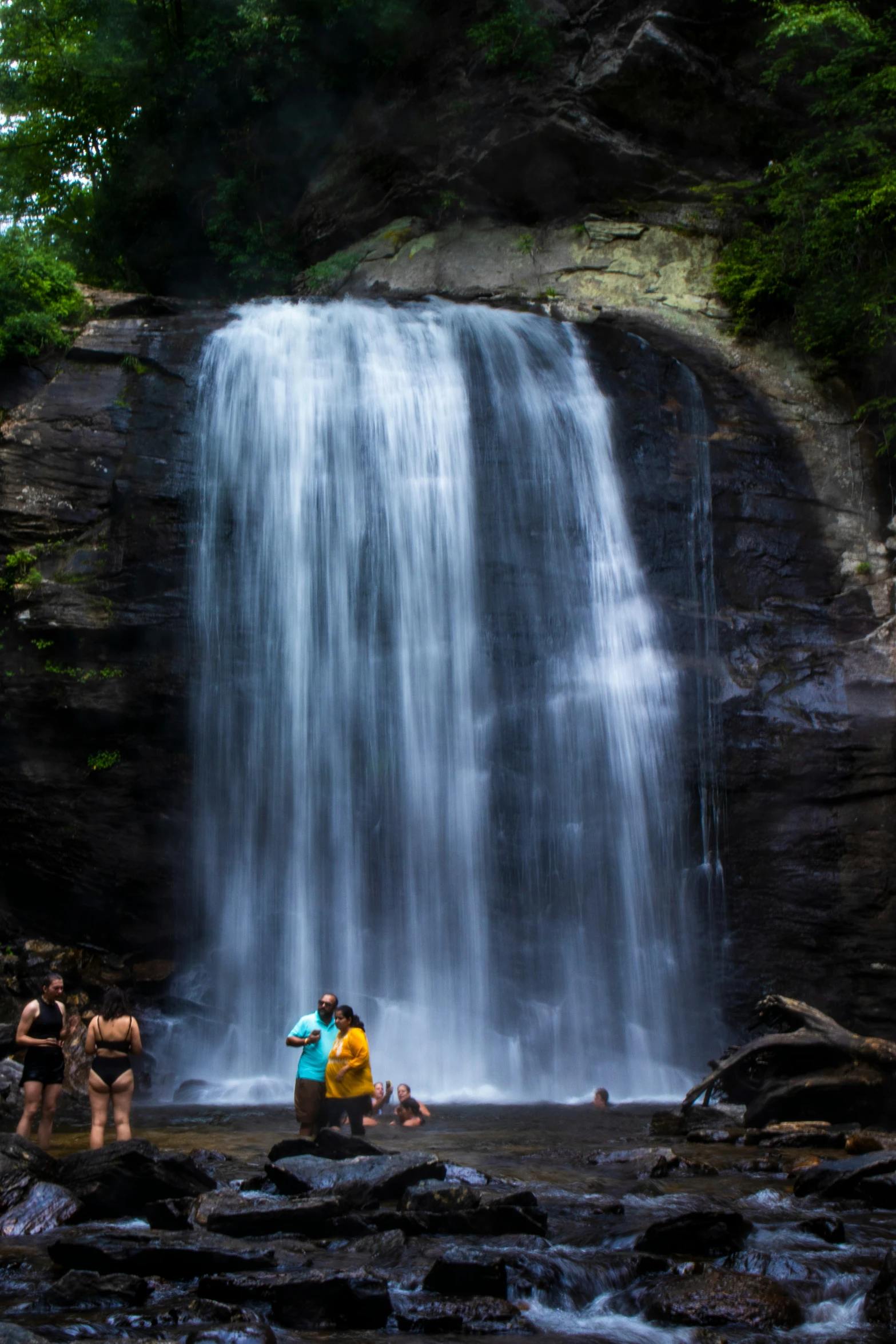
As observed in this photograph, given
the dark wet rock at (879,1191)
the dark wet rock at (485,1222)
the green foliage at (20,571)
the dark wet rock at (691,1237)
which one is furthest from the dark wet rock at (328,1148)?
the green foliage at (20,571)

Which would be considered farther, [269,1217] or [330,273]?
[330,273]

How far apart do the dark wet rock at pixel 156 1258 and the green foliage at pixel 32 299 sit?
13.8 metres

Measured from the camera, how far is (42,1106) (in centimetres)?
815

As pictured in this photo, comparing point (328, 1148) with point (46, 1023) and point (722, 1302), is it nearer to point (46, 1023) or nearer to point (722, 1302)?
point (46, 1023)

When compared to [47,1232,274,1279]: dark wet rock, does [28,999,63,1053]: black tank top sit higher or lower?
higher

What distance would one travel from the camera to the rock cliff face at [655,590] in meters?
13.8

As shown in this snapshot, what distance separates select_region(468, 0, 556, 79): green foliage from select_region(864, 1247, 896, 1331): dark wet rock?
21.6 meters

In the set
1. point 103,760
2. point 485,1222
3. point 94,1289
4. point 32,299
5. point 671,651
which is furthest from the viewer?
point 32,299

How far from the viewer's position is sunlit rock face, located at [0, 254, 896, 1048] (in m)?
13.8

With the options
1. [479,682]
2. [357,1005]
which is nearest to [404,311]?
[479,682]

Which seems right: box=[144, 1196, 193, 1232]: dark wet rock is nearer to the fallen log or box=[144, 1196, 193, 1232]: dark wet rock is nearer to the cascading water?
the fallen log

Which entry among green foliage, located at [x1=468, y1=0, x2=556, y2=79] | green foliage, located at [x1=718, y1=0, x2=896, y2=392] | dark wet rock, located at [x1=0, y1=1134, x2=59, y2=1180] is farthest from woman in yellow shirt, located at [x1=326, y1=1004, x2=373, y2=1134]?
green foliage, located at [x1=468, y1=0, x2=556, y2=79]

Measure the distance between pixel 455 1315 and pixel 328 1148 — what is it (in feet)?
9.46

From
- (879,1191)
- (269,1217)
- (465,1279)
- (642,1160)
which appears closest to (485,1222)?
(465,1279)
